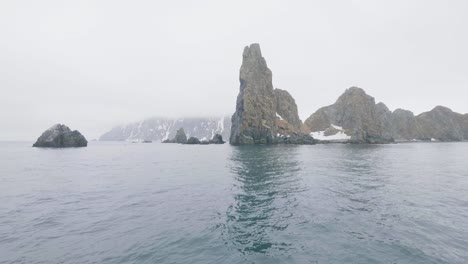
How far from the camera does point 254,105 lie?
161125 millimetres

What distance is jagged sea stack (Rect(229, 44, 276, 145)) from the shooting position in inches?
5930

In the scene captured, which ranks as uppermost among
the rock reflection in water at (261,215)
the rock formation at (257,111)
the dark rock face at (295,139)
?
the rock formation at (257,111)

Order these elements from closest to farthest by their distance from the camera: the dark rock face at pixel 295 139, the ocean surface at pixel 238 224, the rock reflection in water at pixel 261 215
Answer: the ocean surface at pixel 238 224 < the rock reflection in water at pixel 261 215 < the dark rock face at pixel 295 139

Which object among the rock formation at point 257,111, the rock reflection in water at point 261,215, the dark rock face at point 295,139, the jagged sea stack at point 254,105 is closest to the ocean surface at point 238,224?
the rock reflection in water at point 261,215

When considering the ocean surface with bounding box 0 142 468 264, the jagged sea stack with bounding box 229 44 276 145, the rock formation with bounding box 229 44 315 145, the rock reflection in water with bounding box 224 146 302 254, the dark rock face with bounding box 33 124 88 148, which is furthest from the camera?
A: the rock formation with bounding box 229 44 315 145

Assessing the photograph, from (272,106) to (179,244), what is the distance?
543ft

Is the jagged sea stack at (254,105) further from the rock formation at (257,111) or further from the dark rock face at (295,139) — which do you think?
the dark rock face at (295,139)

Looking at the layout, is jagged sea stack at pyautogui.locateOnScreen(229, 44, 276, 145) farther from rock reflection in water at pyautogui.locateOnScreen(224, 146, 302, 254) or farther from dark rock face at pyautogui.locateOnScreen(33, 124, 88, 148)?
rock reflection in water at pyautogui.locateOnScreen(224, 146, 302, 254)

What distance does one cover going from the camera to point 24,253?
12.3 m

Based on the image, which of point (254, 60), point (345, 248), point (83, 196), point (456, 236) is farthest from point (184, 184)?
point (254, 60)

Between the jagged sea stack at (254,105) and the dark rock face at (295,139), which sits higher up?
the jagged sea stack at (254,105)

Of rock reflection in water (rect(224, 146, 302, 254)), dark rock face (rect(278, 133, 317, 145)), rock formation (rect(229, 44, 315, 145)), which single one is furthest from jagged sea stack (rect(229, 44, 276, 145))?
rock reflection in water (rect(224, 146, 302, 254))

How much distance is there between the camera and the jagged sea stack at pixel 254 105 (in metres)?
151

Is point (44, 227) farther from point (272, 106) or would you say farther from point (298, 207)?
point (272, 106)
